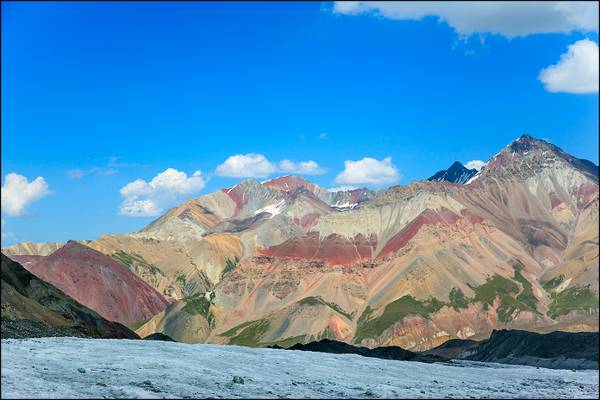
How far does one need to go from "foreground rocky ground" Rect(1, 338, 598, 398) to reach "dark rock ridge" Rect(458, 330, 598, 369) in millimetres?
91810

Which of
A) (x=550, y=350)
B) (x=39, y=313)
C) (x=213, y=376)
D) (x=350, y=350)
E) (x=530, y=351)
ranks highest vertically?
(x=39, y=313)

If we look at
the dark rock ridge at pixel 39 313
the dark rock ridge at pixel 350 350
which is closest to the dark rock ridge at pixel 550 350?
the dark rock ridge at pixel 350 350

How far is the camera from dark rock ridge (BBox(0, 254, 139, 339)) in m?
79.8

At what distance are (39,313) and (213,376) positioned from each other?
71859 mm

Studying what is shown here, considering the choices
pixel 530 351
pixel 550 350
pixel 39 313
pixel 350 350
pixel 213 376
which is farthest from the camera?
pixel 530 351

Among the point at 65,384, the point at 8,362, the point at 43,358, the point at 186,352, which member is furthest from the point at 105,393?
the point at 186,352

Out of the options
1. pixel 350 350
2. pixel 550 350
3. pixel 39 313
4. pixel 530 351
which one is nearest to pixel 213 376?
pixel 39 313

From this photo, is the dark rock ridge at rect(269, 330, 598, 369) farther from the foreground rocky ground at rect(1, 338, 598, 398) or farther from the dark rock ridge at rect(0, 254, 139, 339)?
the foreground rocky ground at rect(1, 338, 598, 398)

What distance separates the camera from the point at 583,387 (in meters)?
49.8

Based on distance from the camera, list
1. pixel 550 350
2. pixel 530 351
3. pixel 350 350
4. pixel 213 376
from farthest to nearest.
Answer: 1. pixel 530 351
2. pixel 550 350
3. pixel 350 350
4. pixel 213 376

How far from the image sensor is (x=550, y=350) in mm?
167125

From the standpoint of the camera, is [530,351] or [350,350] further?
[530,351]

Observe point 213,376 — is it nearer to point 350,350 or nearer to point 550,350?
point 350,350

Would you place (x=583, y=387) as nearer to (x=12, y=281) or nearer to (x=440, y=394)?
(x=440, y=394)
